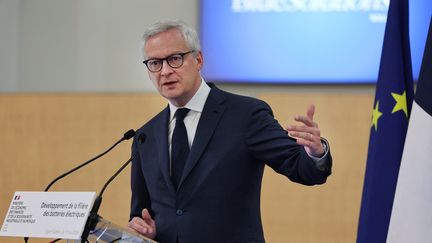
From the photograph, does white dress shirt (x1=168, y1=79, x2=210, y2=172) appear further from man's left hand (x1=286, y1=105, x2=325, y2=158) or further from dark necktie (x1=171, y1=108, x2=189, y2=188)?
man's left hand (x1=286, y1=105, x2=325, y2=158)

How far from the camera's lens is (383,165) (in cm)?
250

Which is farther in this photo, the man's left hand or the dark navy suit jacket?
the dark navy suit jacket

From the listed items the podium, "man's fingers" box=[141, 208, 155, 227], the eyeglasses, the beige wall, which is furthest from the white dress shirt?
the beige wall

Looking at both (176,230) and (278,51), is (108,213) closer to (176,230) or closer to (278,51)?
(278,51)

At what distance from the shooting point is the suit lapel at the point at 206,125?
2387 mm

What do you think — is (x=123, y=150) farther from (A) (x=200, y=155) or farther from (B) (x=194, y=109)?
(A) (x=200, y=155)

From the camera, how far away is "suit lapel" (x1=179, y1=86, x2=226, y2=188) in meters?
2.39

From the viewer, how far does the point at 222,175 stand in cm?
238

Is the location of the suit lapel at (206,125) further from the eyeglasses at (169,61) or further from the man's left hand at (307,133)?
the man's left hand at (307,133)

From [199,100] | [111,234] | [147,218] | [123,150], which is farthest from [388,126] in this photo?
[123,150]

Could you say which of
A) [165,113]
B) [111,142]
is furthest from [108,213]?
[165,113]

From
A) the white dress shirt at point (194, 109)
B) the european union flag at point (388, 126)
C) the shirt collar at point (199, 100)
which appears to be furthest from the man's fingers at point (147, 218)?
the european union flag at point (388, 126)

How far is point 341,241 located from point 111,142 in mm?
1545

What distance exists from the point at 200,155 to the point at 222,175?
0.10m
